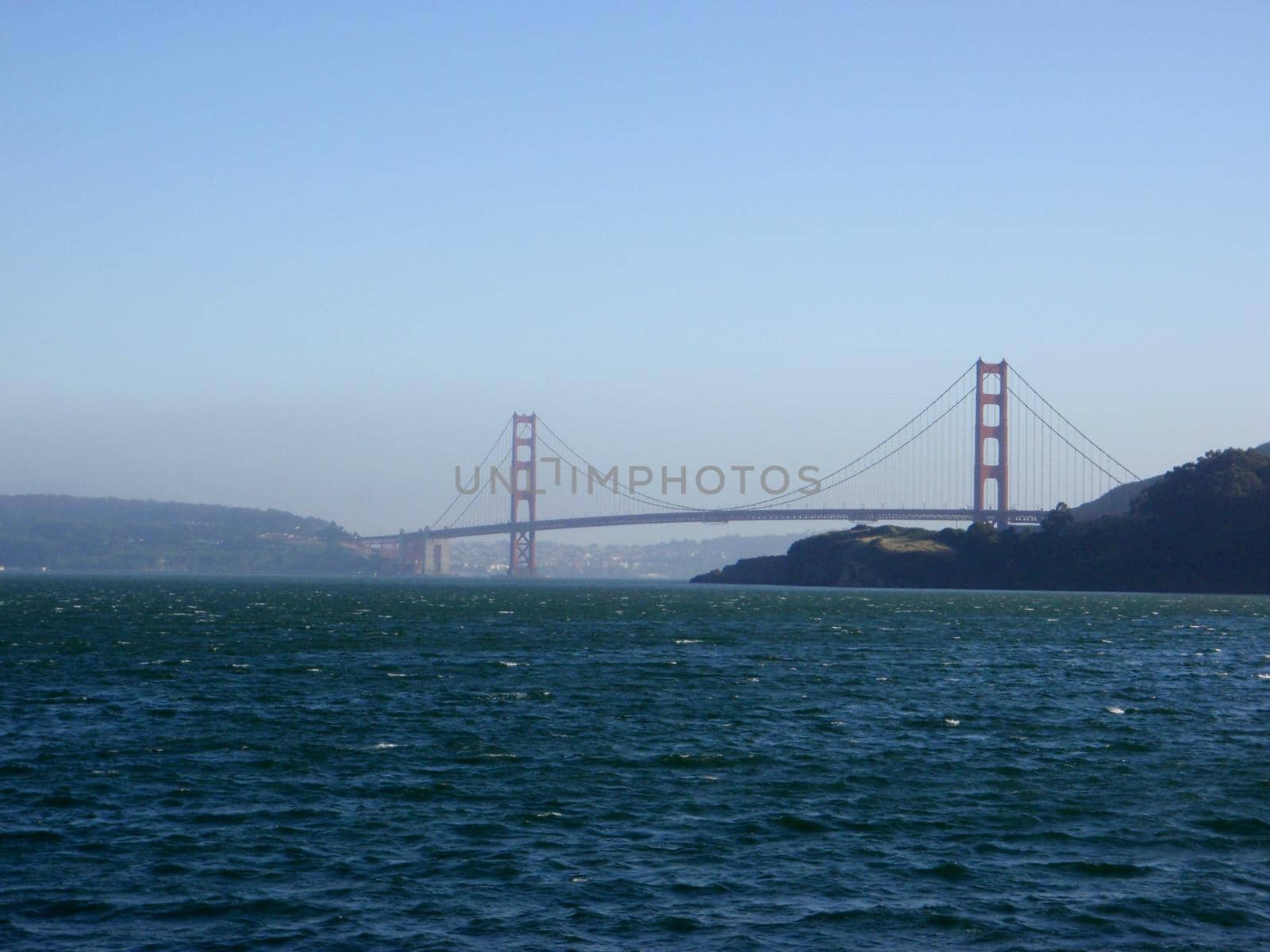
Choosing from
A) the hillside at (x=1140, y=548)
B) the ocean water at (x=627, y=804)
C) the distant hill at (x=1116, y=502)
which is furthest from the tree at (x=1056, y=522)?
the ocean water at (x=627, y=804)

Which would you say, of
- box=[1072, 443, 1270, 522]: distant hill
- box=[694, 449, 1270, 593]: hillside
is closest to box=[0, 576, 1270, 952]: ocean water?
box=[694, 449, 1270, 593]: hillside

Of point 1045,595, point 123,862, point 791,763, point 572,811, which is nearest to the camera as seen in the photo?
point 123,862

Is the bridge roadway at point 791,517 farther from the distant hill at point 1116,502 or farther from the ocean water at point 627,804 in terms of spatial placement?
the ocean water at point 627,804

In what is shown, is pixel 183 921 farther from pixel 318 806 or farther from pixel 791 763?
pixel 791 763

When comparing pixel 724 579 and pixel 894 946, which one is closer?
pixel 894 946

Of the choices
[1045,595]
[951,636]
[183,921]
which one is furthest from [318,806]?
[1045,595]

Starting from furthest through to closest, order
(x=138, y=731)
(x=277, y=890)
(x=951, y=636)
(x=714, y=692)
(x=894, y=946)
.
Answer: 1. (x=951, y=636)
2. (x=714, y=692)
3. (x=138, y=731)
4. (x=277, y=890)
5. (x=894, y=946)

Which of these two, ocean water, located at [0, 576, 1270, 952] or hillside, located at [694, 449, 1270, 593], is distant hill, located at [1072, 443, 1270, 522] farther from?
ocean water, located at [0, 576, 1270, 952]
